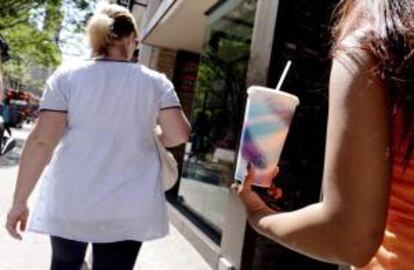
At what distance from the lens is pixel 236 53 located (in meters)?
7.78

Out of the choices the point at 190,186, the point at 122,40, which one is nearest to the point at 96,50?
the point at 122,40

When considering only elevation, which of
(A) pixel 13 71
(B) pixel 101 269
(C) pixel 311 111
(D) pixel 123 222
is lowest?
(A) pixel 13 71

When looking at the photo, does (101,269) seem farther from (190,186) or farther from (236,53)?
(190,186)

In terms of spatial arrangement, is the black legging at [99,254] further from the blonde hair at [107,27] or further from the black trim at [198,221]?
the black trim at [198,221]

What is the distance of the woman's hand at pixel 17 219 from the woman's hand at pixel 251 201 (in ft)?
5.53

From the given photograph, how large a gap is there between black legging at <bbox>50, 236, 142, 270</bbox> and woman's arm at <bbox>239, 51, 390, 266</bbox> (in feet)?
6.24

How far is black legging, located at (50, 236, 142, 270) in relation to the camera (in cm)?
300

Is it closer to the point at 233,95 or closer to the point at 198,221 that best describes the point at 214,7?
the point at 233,95

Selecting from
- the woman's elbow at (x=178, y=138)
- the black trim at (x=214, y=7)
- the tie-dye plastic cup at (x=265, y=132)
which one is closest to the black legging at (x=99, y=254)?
the woman's elbow at (x=178, y=138)

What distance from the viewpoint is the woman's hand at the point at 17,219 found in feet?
9.94

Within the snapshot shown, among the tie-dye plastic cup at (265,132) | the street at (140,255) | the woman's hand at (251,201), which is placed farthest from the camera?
the street at (140,255)

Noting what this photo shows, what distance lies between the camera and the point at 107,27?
10.2ft

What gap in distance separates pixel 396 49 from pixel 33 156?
217 centimetres

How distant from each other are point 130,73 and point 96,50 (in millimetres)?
217
